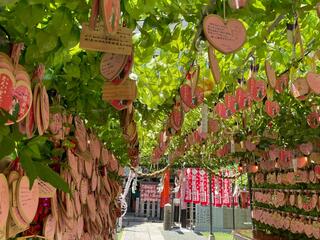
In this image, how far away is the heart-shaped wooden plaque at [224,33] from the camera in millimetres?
1285

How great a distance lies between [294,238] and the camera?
6227 millimetres

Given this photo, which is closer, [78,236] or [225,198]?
[78,236]

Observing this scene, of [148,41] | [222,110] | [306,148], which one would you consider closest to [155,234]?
[306,148]

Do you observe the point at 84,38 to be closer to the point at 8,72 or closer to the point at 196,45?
the point at 8,72

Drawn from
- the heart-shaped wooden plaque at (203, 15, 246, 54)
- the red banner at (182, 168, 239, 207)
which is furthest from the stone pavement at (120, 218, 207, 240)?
the heart-shaped wooden plaque at (203, 15, 246, 54)

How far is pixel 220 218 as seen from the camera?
15.1 m

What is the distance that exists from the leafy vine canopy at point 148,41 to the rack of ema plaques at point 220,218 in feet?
37.4

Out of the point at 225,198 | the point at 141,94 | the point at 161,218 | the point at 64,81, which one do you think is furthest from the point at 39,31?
the point at 161,218

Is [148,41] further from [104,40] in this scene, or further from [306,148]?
[306,148]

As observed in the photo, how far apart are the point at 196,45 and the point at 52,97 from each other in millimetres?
682

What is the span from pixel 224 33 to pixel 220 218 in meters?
A: 14.4

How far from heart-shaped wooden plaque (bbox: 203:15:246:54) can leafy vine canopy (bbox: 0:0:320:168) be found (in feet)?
0.18

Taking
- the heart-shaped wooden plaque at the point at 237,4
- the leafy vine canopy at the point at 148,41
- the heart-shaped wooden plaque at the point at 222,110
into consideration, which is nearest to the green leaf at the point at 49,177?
the leafy vine canopy at the point at 148,41

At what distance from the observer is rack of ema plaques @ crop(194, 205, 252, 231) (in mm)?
14574
